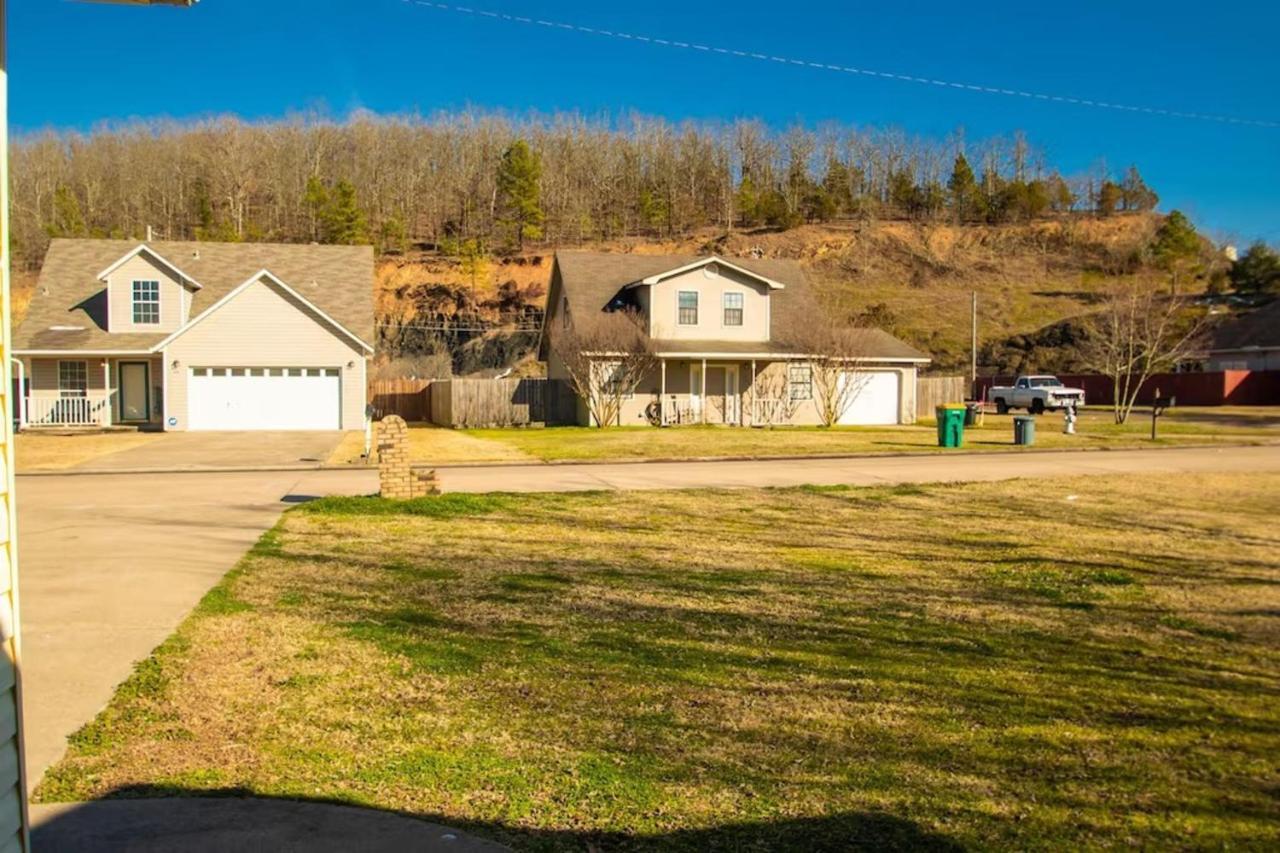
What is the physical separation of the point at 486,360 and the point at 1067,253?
59.1 meters

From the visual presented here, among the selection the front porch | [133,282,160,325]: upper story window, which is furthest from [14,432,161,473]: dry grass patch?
[133,282,160,325]: upper story window

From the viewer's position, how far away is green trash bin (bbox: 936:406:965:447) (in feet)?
86.8

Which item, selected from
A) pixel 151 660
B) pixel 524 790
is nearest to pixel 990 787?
pixel 524 790

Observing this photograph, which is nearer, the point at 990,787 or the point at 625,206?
the point at 990,787

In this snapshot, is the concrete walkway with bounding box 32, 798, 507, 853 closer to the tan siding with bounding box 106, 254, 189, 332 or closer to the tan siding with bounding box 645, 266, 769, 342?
the tan siding with bounding box 645, 266, 769, 342

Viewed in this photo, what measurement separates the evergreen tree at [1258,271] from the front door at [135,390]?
71199 millimetres

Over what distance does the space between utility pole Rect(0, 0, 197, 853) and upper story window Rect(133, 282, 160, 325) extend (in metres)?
34.5

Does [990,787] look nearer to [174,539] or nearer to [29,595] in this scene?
[29,595]

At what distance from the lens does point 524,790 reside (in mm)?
4254

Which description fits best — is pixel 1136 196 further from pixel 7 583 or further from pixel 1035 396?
pixel 7 583

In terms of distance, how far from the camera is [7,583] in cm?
331

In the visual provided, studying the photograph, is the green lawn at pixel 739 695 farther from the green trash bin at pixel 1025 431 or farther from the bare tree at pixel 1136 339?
the bare tree at pixel 1136 339

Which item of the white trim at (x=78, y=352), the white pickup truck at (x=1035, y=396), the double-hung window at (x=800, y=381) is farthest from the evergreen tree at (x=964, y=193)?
the white trim at (x=78, y=352)

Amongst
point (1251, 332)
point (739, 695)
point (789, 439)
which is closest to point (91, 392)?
point (789, 439)
